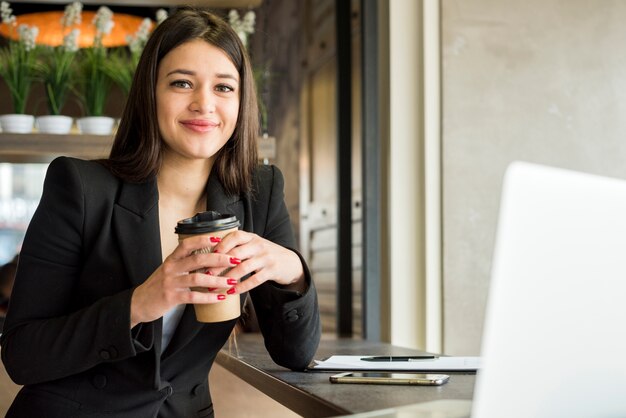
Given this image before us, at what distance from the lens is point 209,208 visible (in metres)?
1.55

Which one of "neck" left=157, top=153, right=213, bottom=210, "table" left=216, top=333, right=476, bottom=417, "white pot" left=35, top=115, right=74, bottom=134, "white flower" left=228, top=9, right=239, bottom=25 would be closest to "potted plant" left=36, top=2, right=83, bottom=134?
"white pot" left=35, top=115, right=74, bottom=134

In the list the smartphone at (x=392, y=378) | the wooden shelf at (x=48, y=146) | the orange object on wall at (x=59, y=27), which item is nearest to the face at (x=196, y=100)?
the smartphone at (x=392, y=378)

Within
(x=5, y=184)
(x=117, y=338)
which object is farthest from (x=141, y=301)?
(x=5, y=184)

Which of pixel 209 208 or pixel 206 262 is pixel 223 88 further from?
pixel 206 262

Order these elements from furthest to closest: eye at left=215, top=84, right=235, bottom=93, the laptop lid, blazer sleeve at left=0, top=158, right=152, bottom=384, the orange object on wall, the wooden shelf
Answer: the orange object on wall
the wooden shelf
eye at left=215, top=84, right=235, bottom=93
blazer sleeve at left=0, top=158, right=152, bottom=384
the laptop lid

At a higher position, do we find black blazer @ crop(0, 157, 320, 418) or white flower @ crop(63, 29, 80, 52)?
white flower @ crop(63, 29, 80, 52)

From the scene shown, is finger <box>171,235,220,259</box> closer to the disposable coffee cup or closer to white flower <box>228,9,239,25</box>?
the disposable coffee cup

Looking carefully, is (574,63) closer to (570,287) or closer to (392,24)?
(392,24)

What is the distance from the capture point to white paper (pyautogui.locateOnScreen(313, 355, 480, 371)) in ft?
4.51

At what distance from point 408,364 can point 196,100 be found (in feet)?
1.90

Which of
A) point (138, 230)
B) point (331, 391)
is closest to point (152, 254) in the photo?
point (138, 230)

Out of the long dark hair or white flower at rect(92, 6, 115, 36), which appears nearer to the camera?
the long dark hair

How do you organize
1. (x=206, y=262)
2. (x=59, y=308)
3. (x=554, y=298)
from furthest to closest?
(x=59, y=308), (x=206, y=262), (x=554, y=298)

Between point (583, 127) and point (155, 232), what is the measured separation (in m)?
2.08
